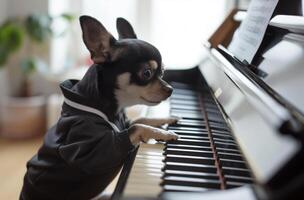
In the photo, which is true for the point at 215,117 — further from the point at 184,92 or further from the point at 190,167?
the point at 184,92

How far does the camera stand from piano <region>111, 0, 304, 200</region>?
0.55 m

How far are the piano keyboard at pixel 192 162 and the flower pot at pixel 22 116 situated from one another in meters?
2.07

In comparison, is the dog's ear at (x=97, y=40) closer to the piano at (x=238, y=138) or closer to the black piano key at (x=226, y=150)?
the piano at (x=238, y=138)

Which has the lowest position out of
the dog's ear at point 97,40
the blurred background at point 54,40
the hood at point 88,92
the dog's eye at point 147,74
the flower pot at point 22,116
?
the flower pot at point 22,116

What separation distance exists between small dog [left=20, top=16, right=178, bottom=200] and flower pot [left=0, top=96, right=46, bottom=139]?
1.92 m

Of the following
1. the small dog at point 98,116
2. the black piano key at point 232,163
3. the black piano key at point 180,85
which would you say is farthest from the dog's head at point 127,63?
the black piano key at point 180,85

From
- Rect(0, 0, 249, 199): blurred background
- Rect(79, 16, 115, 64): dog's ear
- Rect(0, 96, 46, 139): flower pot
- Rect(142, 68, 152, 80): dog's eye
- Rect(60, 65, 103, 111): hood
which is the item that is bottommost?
Rect(0, 96, 46, 139): flower pot

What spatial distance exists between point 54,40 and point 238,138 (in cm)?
277

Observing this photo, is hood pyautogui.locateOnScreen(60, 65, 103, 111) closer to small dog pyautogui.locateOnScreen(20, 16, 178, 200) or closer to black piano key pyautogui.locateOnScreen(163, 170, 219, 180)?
small dog pyautogui.locateOnScreen(20, 16, 178, 200)

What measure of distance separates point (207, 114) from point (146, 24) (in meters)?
2.14

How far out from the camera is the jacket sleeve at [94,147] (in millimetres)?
1046

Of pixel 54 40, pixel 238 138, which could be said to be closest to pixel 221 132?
pixel 238 138

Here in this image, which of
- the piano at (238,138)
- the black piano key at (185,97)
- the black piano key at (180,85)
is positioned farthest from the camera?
the black piano key at (180,85)

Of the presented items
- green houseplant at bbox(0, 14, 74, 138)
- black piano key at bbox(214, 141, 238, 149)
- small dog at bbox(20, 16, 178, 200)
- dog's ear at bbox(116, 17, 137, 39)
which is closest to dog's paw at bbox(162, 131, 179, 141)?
small dog at bbox(20, 16, 178, 200)
